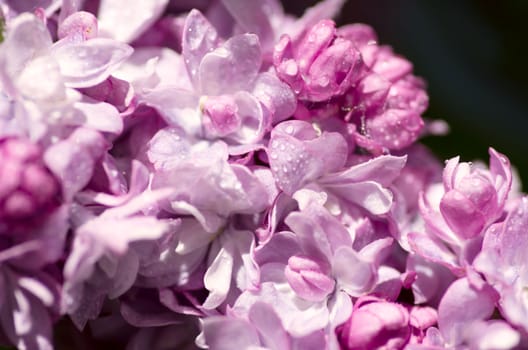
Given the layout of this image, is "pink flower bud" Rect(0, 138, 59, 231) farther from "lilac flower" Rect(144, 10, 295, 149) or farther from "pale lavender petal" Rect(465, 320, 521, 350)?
"pale lavender petal" Rect(465, 320, 521, 350)

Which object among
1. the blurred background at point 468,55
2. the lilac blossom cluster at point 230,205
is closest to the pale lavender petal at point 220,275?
the lilac blossom cluster at point 230,205

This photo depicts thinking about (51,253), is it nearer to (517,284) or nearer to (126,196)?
(126,196)

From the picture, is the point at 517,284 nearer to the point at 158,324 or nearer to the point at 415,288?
the point at 415,288

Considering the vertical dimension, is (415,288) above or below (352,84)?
below

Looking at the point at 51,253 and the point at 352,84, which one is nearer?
the point at 51,253

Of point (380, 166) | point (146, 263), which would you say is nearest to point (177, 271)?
point (146, 263)

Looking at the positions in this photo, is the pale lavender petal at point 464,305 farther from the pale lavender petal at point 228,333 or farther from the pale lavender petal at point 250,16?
the pale lavender petal at point 250,16

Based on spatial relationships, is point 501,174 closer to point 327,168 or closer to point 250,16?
point 327,168
